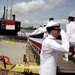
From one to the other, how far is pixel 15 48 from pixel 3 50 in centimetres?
140

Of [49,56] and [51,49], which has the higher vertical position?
[51,49]

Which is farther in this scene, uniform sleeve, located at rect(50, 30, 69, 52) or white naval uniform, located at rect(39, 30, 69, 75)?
white naval uniform, located at rect(39, 30, 69, 75)

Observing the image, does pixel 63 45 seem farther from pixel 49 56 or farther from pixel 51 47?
pixel 49 56

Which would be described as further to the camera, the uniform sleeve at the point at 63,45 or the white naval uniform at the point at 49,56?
the white naval uniform at the point at 49,56

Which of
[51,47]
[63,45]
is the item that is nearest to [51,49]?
[51,47]

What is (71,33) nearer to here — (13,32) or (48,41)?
(48,41)

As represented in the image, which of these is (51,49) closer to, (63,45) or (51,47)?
(51,47)

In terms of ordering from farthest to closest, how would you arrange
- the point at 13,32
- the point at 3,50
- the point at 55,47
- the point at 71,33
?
the point at 13,32 → the point at 3,50 → the point at 71,33 → the point at 55,47

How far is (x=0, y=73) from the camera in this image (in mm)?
10734

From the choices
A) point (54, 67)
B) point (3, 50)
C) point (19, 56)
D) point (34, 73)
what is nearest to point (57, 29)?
point (54, 67)

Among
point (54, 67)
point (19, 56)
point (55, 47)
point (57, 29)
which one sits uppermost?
point (57, 29)

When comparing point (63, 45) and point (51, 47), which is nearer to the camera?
point (63, 45)

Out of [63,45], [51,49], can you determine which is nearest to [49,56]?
[51,49]

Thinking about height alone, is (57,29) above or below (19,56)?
above
